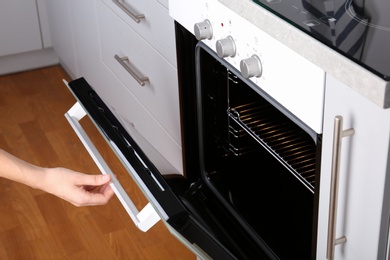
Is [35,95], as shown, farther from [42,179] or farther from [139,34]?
[42,179]

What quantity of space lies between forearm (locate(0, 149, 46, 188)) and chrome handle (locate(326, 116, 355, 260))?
0.55 m

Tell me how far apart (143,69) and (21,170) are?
71cm

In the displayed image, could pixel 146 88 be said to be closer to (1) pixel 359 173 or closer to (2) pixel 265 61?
(2) pixel 265 61

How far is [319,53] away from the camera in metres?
0.98

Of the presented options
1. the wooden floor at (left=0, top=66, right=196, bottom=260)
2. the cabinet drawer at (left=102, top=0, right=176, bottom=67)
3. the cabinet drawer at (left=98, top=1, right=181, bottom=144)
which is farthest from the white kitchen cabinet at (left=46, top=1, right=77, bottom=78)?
the cabinet drawer at (left=102, top=0, right=176, bottom=67)

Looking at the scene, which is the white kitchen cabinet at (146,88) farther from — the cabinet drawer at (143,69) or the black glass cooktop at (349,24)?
the black glass cooktop at (349,24)

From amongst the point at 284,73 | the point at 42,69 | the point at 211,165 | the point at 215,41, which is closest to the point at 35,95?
the point at 42,69

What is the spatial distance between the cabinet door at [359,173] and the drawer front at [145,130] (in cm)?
Result: 59

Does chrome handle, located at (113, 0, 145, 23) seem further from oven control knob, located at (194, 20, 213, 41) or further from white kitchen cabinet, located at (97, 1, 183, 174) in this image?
oven control knob, located at (194, 20, 213, 41)

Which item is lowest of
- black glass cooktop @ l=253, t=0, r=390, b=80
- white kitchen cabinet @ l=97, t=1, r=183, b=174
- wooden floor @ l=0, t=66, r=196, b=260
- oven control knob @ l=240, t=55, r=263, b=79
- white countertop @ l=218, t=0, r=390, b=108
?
wooden floor @ l=0, t=66, r=196, b=260

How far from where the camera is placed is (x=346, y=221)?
1.06 metres

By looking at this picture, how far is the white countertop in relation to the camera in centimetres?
87

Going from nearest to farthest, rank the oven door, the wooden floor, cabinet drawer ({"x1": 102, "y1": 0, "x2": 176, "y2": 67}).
Answer: the oven door → cabinet drawer ({"x1": 102, "y1": 0, "x2": 176, "y2": 67}) → the wooden floor

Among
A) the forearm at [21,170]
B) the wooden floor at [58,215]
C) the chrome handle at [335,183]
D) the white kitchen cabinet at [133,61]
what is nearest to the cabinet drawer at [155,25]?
the white kitchen cabinet at [133,61]
